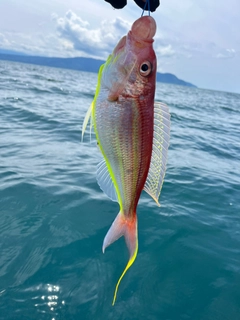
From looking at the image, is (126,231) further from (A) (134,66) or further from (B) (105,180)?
(A) (134,66)

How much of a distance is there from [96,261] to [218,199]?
378 centimetres

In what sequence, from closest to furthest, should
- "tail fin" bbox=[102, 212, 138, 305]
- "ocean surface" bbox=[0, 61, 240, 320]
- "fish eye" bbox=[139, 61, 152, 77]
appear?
"fish eye" bbox=[139, 61, 152, 77], "tail fin" bbox=[102, 212, 138, 305], "ocean surface" bbox=[0, 61, 240, 320]

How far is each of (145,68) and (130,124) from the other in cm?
43

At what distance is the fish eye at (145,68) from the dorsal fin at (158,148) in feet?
0.97

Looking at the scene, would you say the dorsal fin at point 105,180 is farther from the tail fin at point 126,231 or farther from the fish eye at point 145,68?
the fish eye at point 145,68

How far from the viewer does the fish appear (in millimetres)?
2246


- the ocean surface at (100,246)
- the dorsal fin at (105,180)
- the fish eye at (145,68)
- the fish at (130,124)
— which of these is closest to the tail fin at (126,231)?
the fish at (130,124)

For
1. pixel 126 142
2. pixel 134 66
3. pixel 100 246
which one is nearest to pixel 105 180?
pixel 126 142

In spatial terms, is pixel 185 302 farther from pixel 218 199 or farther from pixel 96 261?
pixel 218 199

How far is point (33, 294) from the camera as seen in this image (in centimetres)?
397

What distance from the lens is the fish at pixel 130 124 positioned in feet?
7.37

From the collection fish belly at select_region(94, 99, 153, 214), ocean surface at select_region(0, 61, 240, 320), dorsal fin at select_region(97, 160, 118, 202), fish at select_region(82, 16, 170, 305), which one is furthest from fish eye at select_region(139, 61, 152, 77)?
ocean surface at select_region(0, 61, 240, 320)

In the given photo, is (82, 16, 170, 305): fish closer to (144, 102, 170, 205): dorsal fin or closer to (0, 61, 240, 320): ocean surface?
(144, 102, 170, 205): dorsal fin

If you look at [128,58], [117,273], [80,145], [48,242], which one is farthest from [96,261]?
[80,145]
